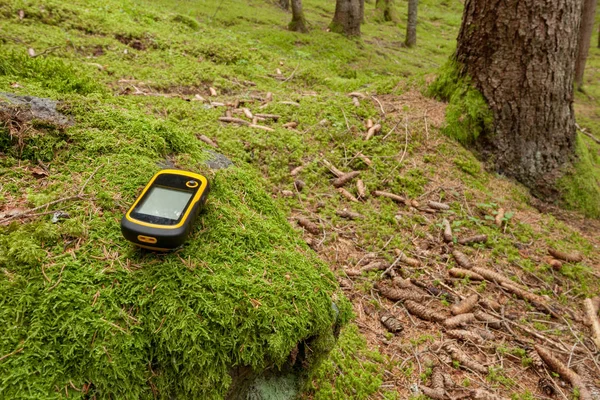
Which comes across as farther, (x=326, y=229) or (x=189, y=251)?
(x=326, y=229)

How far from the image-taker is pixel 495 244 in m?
4.27

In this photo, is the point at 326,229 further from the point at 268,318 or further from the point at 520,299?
the point at 268,318

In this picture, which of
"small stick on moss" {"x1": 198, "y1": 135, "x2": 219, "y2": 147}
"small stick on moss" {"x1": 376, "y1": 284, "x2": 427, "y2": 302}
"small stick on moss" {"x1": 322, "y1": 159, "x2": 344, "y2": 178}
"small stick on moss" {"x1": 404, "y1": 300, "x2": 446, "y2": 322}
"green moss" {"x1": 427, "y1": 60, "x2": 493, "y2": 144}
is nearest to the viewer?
"small stick on moss" {"x1": 404, "y1": 300, "x2": 446, "y2": 322}

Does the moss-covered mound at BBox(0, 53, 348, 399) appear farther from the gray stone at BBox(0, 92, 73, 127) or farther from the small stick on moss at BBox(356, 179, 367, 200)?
the small stick on moss at BBox(356, 179, 367, 200)

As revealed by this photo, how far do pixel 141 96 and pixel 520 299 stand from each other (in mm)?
5018

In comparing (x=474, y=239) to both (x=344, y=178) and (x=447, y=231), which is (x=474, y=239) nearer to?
(x=447, y=231)

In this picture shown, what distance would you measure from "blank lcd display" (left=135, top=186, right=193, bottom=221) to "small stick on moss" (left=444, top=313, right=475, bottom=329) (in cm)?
257

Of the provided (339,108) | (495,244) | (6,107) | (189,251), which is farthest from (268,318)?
(339,108)

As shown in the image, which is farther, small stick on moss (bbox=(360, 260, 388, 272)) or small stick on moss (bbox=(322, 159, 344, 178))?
small stick on moss (bbox=(322, 159, 344, 178))

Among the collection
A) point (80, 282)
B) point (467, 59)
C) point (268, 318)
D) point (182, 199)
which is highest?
point (467, 59)

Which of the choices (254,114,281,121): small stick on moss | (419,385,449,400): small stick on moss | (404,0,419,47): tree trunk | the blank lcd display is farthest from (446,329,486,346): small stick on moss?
(404,0,419,47): tree trunk

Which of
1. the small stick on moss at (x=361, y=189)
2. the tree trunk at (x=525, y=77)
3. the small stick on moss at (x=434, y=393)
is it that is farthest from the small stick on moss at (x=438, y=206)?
the small stick on moss at (x=434, y=393)

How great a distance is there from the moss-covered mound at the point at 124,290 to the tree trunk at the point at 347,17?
39.3 feet

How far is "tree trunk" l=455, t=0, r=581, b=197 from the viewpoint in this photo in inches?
205
